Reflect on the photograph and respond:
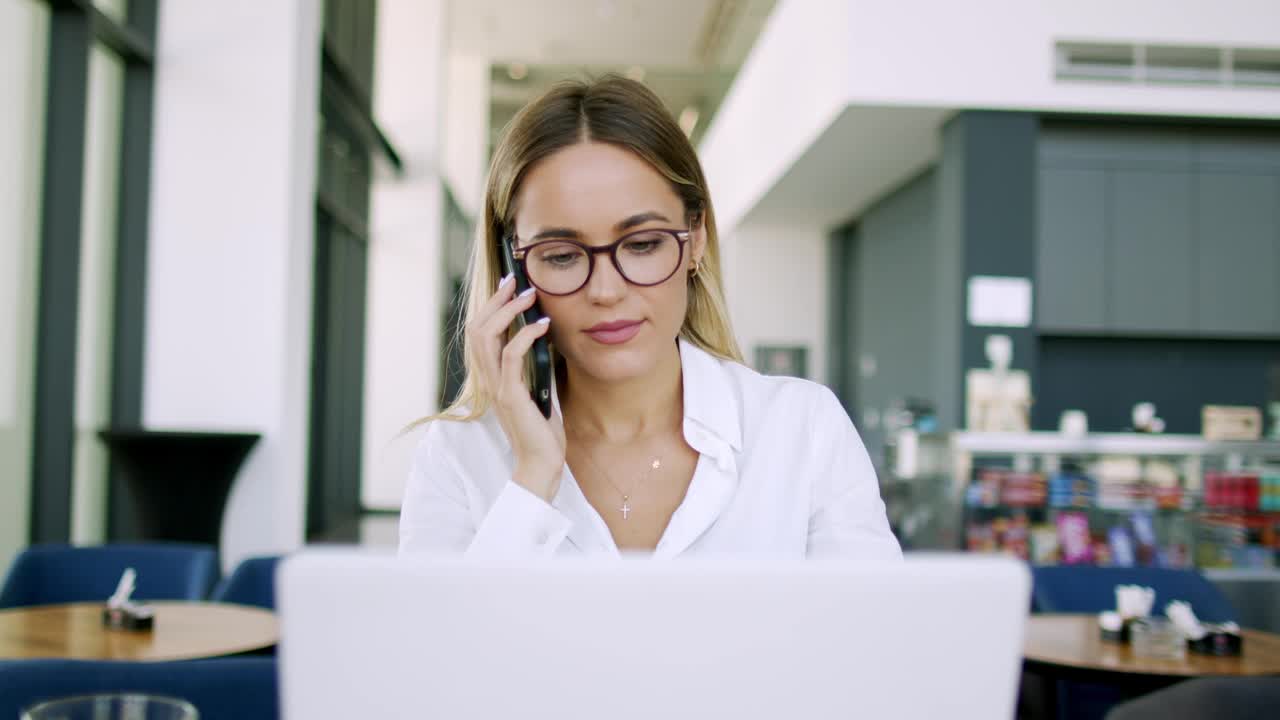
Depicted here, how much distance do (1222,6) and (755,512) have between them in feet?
23.8

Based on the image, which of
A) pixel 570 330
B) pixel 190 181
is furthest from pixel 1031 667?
pixel 190 181

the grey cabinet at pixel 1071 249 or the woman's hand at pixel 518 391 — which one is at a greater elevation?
the grey cabinet at pixel 1071 249

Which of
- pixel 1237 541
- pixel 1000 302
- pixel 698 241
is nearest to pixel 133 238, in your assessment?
pixel 698 241

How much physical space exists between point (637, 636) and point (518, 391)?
0.70m

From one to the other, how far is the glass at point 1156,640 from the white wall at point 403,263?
875cm

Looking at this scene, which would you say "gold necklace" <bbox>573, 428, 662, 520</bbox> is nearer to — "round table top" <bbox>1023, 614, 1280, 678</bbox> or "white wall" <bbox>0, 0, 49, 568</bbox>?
"round table top" <bbox>1023, 614, 1280, 678</bbox>

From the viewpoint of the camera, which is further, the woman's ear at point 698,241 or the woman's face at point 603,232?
the woman's ear at point 698,241

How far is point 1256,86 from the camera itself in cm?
713

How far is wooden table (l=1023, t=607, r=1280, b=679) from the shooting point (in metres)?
2.57

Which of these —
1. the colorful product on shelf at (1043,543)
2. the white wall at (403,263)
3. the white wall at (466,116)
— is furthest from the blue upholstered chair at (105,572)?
the white wall at (466,116)

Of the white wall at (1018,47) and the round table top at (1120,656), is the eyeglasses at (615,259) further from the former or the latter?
the white wall at (1018,47)

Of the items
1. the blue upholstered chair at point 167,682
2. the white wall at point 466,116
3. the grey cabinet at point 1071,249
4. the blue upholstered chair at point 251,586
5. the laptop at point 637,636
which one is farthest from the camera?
the white wall at point 466,116

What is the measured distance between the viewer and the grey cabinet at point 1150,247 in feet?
24.3

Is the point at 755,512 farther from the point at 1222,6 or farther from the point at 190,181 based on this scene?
the point at 1222,6
